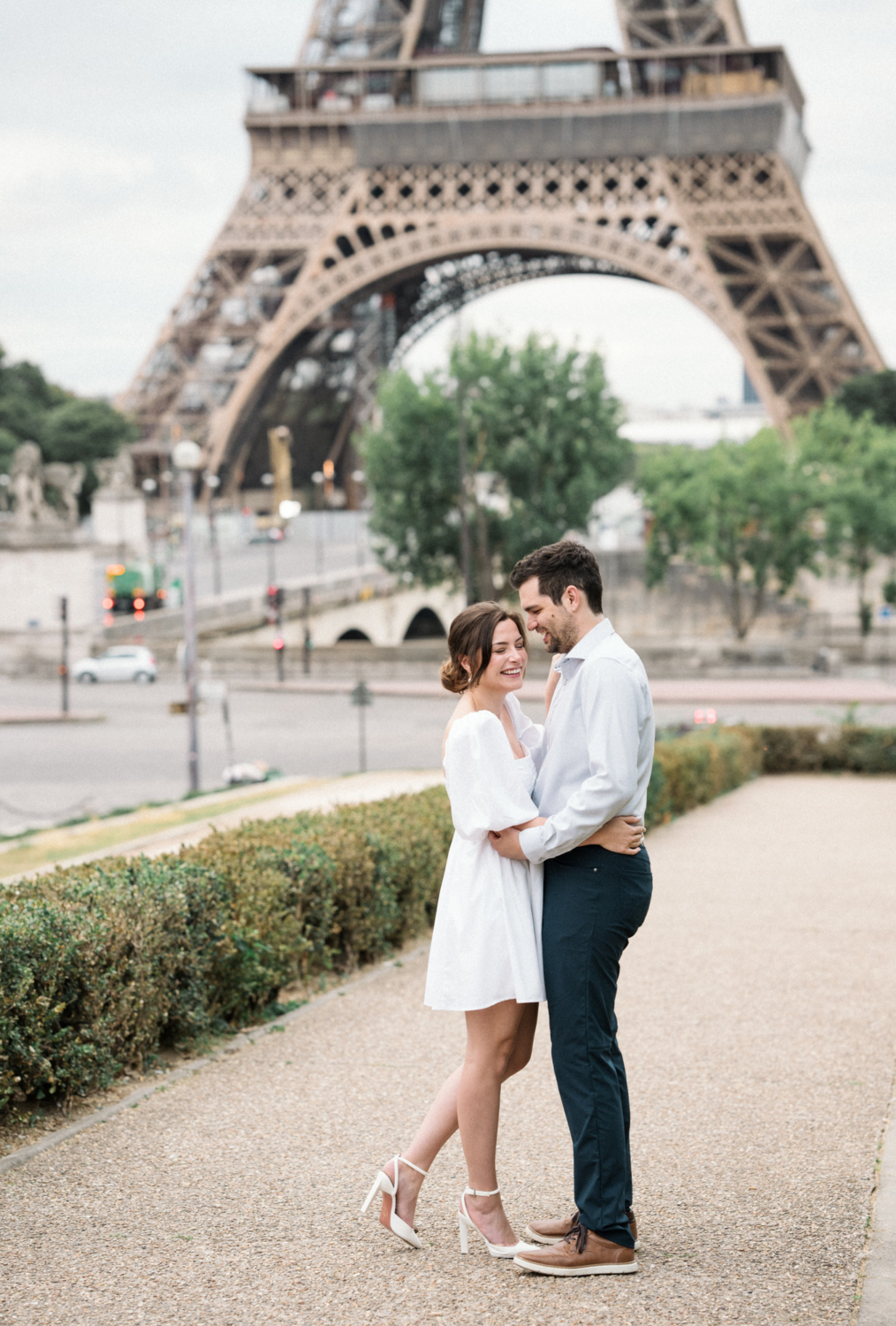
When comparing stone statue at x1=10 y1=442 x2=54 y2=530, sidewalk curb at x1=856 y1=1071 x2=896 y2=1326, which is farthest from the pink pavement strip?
sidewalk curb at x1=856 y1=1071 x2=896 y2=1326

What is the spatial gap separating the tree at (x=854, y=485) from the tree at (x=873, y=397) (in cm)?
782

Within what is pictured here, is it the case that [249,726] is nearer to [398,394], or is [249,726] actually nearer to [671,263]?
[398,394]

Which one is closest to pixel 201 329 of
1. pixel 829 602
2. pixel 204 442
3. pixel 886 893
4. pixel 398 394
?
pixel 204 442

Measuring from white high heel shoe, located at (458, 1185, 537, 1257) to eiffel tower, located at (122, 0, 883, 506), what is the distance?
49003 millimetres

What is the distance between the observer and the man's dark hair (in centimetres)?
393

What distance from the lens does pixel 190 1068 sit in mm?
6051

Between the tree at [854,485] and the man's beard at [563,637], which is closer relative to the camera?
the man's beard at [563,637]

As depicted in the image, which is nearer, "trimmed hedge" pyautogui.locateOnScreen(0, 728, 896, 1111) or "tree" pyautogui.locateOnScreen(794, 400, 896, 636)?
"trimmed hedge" pyautogui.locateOnScreen(0, 728, 896, 1111)

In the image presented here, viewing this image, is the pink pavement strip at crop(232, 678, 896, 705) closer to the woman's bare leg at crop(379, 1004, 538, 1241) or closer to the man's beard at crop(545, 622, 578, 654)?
the woman's bare leg at crop(379, 1004, 538, 1241)

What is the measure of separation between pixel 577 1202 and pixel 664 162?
52.5 m

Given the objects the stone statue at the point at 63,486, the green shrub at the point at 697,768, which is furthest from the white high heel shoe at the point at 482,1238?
the stone statue at the point at 63,486

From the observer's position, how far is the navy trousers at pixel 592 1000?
3.90m

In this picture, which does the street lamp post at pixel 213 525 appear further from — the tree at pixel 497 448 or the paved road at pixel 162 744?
the paved road at pixel 162 744

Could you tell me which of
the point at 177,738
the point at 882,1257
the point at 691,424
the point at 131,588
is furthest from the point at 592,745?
the point at 691,424
